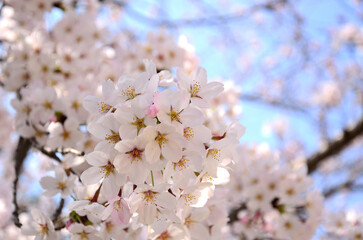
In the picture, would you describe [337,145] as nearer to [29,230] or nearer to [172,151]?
[172,151]

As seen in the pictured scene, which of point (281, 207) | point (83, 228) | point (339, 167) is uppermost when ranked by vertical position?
point (83, 228)

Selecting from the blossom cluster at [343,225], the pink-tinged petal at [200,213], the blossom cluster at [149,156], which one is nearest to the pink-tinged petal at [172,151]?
the blossom cluster at [149,156]

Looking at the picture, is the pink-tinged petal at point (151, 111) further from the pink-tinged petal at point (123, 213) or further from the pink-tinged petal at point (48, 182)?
the pink-tinged petal at point (48, 182)

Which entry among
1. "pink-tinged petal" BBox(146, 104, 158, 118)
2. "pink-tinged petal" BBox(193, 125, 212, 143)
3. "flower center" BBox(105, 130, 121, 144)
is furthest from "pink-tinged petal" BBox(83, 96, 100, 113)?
"pink-tinged petal" BBox(193, 125, 212, 143)

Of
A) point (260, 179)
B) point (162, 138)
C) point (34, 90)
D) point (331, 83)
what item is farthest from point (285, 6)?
point (162, 138)

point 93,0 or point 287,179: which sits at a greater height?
point 93,0

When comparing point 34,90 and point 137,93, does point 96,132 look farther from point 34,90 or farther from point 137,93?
point 34,90

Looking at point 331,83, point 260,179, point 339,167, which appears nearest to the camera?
point 260,179

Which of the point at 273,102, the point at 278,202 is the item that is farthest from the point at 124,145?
the point at 273,102
